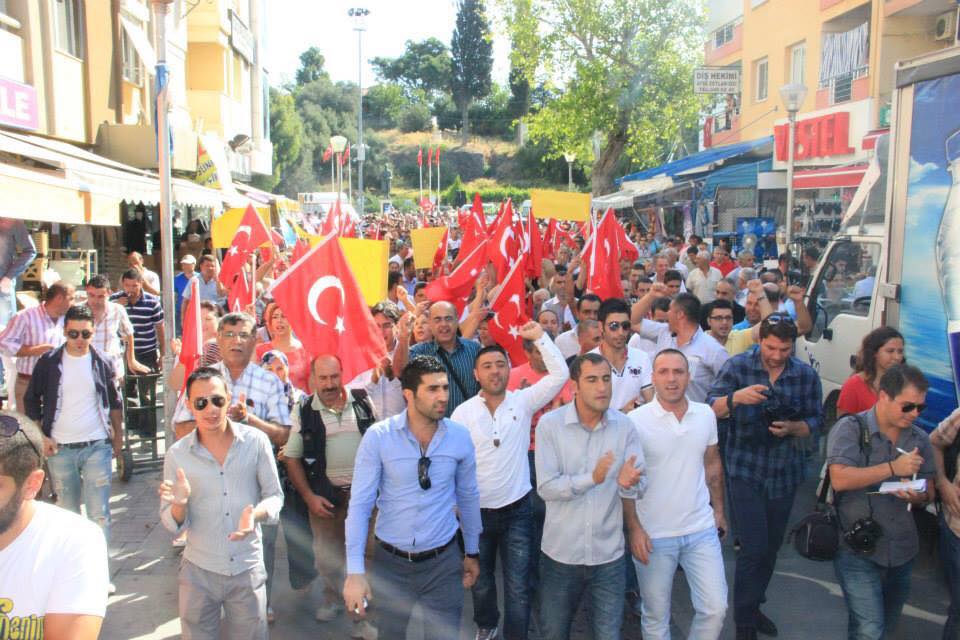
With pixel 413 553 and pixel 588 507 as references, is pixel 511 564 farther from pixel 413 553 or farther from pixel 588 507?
pixel 413 553

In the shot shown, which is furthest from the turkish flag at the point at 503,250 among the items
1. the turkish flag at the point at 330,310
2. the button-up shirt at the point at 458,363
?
the button-up shirt at the point at 458,363

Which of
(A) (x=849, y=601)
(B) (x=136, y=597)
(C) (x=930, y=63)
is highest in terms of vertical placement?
(C) (x=930, y=63)

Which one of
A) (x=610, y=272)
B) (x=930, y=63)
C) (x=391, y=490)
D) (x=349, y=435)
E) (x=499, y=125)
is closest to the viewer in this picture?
(x=391, y=490)

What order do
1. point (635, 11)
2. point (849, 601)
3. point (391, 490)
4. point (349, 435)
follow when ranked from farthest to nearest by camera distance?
point (635, 11), point (349, 435), point (849, 601), point (391, 490)

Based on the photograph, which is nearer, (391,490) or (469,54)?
(391,490)

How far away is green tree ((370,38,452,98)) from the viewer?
10488cm

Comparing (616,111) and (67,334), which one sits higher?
(616,111)

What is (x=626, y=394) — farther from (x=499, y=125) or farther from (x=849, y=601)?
(x=499, y=125)

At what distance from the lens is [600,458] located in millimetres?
4219

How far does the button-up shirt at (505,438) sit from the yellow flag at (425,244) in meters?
7.96

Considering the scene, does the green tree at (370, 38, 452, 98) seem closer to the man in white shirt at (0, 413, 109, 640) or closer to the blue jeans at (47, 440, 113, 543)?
the blue jeans at (47, 440, 113, 543)

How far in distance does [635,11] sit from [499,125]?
223 feet

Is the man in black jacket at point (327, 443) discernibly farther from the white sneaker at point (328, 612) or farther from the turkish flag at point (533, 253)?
the turkish flag at point (533, 253)

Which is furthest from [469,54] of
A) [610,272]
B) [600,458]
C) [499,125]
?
[600,458]
